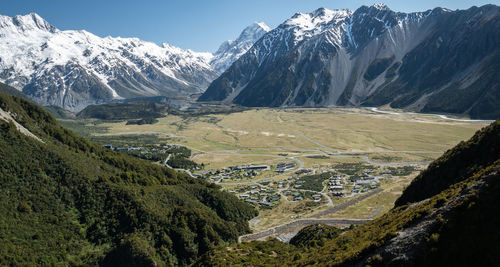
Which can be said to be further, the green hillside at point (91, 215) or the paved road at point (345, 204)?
the paved road at point (345, 204)

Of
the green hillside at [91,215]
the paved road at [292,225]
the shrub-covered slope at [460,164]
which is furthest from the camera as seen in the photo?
the paved road at [292,225]

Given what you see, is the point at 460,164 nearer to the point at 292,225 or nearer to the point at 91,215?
the point at 292,225

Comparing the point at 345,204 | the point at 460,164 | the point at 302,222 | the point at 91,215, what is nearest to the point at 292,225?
the point at 302,222

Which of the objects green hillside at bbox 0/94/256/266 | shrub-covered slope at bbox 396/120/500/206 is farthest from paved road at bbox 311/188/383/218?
shrub-covered slope at bbox 396/120/500/206

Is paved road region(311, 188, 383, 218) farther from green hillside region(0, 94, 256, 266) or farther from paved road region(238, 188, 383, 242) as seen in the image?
green hillside region(0, 94, 256, 266)

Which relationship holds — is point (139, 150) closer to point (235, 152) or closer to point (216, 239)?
point (235, 152)

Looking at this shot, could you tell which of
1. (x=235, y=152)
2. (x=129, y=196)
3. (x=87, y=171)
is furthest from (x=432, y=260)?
(x=235, y=152)

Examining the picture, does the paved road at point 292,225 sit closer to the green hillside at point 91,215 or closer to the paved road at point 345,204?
the green hillside at point 91,215

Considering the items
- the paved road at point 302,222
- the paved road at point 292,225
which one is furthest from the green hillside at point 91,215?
the paved road at point 302,222
